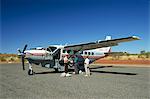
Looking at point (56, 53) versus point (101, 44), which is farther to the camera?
point (56, 53)

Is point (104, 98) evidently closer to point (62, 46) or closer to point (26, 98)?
point (26, 98)

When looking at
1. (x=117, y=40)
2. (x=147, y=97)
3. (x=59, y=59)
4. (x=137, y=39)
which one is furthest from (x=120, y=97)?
(x=59, y=59)

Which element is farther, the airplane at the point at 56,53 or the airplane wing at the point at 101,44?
the airplane at the point at 56,53

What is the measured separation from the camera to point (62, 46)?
21812 mm

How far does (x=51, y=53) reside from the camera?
Answer: 20844 mm

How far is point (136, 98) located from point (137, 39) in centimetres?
882

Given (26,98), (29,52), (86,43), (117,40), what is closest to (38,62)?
(29,52)

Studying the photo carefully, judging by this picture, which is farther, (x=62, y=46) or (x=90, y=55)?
(x=90, y=55)

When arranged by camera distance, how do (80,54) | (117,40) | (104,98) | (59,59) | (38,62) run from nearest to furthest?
(104,98)
(117,40)
(38,62)
(59,59)
(80,54)

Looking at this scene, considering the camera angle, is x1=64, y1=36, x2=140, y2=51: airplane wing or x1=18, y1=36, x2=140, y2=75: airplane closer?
x1=64, y1=36, x2=140, y2=51: airplane wing

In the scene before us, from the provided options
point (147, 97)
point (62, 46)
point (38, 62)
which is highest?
point (62, 46)

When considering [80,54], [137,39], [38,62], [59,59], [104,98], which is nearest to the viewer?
[104,98]

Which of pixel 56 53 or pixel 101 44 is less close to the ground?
pixel 101 44

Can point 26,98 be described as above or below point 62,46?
below
